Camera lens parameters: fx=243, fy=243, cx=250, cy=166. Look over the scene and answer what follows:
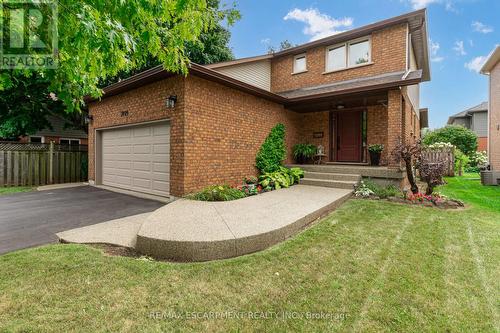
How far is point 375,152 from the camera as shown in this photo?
895 cm

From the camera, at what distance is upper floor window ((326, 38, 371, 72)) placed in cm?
984

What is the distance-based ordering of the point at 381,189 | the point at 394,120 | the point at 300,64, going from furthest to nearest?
the point at 300,64
the point at 394,120
the point at 381,189

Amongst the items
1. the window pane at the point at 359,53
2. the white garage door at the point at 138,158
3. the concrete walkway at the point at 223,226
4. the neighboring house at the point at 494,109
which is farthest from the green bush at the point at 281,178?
the neighboring house at the point at 494,109

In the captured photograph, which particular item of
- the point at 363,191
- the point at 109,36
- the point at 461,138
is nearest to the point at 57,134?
the point at 109,36

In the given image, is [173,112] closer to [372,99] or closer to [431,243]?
[431,243]

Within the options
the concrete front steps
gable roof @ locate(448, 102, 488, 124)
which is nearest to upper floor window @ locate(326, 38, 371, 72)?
the concrete front steps

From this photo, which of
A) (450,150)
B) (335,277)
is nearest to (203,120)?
(335,277)

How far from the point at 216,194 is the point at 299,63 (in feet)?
27.9

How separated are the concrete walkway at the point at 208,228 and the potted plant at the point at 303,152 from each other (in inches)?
173

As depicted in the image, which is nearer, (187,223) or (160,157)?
(187,223)

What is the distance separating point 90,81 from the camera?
11.6ft

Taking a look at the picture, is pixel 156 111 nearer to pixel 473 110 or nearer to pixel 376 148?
pixel 376 148

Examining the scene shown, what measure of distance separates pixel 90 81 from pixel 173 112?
3.01 metres

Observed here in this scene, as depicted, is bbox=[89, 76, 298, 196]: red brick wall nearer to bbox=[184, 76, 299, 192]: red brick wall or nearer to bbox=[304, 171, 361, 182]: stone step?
bbox=[184, 76, 299, 192]: red brick wall
